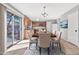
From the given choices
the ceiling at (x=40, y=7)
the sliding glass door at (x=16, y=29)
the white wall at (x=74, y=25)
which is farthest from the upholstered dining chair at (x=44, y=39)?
the sliding glass door at (x=16, y=29)

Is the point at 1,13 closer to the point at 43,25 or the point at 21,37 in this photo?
the point at 21,37

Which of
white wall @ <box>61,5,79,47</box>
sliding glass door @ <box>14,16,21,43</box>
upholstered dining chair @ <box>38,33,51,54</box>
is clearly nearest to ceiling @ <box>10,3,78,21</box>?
white wall @ <box>61,5,79,47</box>

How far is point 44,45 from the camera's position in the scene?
4363 mm

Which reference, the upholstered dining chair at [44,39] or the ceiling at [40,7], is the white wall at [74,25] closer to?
the ceiling at [40,7]

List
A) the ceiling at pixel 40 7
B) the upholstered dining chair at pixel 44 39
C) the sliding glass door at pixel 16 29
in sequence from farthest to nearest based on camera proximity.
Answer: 1. the sliding glass door at pixel 16 29
2. the ceiling at pixel 40 7
3. the upholstered dining chair at pixel 44 39

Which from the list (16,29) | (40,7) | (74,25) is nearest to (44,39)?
(40,7)

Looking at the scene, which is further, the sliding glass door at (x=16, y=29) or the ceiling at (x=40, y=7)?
the sliding glass door at (x=16, y=29)

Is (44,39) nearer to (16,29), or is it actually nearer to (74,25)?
(74,25)

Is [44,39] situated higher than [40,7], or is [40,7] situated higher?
[40,7]

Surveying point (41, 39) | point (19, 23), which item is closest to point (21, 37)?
point (19, 23)

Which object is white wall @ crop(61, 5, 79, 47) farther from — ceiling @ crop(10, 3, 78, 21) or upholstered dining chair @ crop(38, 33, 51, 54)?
upholstered dining chair @ crop(38, 33, 51, 54)

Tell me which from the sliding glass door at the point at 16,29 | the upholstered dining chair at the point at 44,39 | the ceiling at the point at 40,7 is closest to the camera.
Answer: the upholstered dining chair at the point at 44,39

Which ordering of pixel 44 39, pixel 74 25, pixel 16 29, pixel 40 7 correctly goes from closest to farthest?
1. pixel 44 39
2. pixel 40 7
3. pixel 74 25
4. pixel 16 29

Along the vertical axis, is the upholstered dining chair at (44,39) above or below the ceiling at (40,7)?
below
